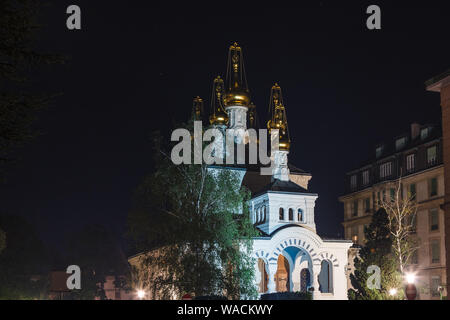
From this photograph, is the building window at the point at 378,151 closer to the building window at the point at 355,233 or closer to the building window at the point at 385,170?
the building window at the point at 385,170

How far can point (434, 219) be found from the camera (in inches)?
2039

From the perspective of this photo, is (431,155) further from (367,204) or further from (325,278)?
(325,278)

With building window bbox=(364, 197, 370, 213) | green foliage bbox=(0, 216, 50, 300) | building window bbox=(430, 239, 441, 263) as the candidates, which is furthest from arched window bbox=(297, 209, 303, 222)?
green foliage bbox=(0, 216, 50, 300)

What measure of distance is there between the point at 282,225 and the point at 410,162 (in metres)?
16.8

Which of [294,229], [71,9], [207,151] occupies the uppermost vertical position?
[71,9]

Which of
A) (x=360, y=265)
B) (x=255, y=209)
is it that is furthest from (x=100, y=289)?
(x=360, y=265)

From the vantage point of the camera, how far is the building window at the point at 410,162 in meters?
55.4

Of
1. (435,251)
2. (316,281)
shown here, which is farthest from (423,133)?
(316,281)

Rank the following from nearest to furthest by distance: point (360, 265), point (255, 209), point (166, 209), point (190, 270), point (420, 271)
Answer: point (190, 270)
point (166, 209)
point (360, 265)
point (255, 209)
point (420, 271)

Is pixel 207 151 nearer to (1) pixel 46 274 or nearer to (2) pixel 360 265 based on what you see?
(2) pixel 360 265

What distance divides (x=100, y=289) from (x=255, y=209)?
36087 mm

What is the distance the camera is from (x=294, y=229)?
44219 mm

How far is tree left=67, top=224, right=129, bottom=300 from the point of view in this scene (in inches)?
3108

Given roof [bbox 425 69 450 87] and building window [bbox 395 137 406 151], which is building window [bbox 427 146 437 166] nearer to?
building window [bbox 395 137 406 151]
